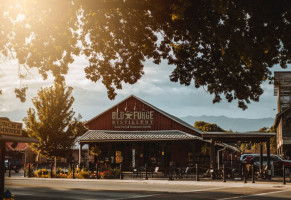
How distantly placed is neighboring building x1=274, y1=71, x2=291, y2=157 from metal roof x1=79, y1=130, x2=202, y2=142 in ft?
58.3

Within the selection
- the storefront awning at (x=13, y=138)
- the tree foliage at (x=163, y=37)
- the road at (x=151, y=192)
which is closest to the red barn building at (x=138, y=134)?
the road at (x=151, y=192)

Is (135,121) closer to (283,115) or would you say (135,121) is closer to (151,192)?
(283,115)

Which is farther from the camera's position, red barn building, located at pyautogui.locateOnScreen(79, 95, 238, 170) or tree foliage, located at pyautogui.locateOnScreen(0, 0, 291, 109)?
red barn building, located at pyautogui.locateOnScreen(79, 95, 238, 170)

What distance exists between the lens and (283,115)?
50.2 metres

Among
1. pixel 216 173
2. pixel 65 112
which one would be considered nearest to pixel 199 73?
pixel 216 173

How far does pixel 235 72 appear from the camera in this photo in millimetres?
14016

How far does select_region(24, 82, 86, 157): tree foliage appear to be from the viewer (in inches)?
1435

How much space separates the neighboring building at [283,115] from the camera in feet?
163

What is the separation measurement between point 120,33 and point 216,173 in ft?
57.2

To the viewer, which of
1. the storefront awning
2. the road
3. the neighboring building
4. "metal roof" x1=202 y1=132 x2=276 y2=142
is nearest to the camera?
the storefront awning

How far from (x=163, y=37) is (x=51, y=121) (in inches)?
932

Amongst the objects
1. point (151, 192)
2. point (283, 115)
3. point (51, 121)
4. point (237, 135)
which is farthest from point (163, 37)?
point (283, 115)

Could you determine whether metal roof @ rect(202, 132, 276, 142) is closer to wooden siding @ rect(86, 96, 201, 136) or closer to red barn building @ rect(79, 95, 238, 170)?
red barn building @ rect(79, 95, 238, 170)

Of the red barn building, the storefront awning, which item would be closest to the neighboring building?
the red barn building
